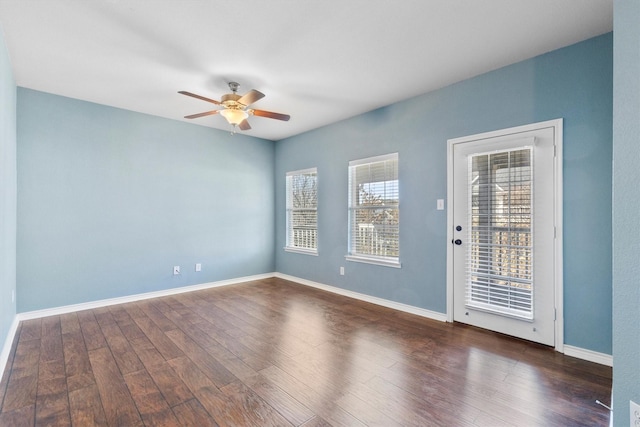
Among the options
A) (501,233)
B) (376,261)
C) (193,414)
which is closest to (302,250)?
(376,261)

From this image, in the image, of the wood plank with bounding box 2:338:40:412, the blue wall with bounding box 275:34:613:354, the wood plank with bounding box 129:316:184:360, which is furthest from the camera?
the wood plank with bounding box 129:316:184:360

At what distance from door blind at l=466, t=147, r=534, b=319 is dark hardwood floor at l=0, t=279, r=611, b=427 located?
0.38 metres

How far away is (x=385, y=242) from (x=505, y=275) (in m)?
1.50

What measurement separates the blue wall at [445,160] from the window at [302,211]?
147 mm

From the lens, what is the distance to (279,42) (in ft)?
8.18

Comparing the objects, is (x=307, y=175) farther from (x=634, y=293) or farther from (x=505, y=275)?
(x=634, y=293)

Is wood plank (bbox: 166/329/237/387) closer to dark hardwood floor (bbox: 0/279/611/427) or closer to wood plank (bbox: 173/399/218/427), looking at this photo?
dark hardwood floor (bbox: 0/279/611/427)

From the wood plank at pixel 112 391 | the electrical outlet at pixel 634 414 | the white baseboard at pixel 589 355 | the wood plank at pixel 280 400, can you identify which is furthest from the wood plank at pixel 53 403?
the white baseboard at pixel 589 355

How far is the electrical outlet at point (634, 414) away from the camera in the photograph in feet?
3.89

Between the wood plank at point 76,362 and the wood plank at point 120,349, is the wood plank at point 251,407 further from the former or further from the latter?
the wood plank at point 76,362

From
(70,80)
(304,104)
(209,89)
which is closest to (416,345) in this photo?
(304,104)

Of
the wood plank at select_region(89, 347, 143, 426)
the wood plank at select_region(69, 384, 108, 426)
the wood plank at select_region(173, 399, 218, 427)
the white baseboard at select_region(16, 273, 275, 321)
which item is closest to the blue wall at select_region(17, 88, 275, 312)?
the white baseboard at select_region(16, 273, 275, 321)

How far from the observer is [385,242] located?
407cm

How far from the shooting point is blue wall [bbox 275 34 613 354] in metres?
2.42
